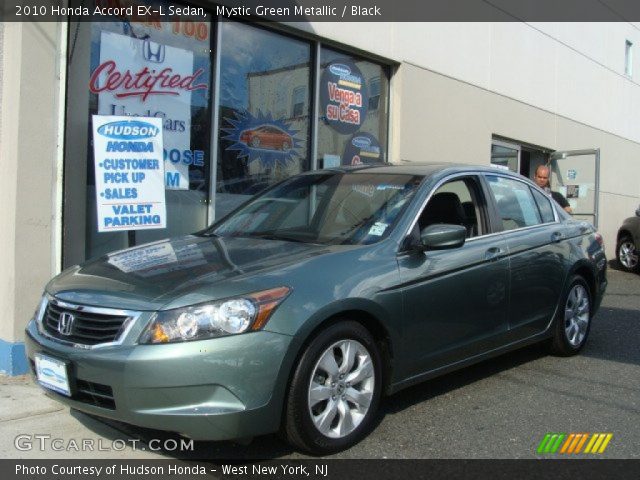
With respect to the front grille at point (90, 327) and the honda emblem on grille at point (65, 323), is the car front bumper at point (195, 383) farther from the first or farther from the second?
the honda emblem on grille at point (65, 323)

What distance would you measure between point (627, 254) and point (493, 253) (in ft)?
31.5

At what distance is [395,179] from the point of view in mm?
4531

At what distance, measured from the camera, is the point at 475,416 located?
424 cm

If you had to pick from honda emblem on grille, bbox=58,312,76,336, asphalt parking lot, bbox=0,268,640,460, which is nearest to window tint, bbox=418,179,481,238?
asphalt parking lot, bbox=0,268,640,460

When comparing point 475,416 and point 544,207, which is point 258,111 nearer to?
point 544,207

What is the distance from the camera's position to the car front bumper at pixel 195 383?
3.05 m

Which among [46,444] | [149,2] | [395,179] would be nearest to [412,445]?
[395,179]

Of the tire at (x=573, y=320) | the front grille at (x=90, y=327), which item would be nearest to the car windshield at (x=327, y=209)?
the front grille at (x=90, y=327)

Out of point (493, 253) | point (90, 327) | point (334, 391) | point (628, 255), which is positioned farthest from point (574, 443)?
point (628, 255)

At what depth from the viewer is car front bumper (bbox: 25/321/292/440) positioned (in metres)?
3.05

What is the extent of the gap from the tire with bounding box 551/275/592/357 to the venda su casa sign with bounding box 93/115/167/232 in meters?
3.38

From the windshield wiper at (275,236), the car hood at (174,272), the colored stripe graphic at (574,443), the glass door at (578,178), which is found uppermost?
the glass door at (578,178)

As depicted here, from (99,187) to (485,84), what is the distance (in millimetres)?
7697

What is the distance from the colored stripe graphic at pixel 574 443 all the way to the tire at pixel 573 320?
1559 millimetres
